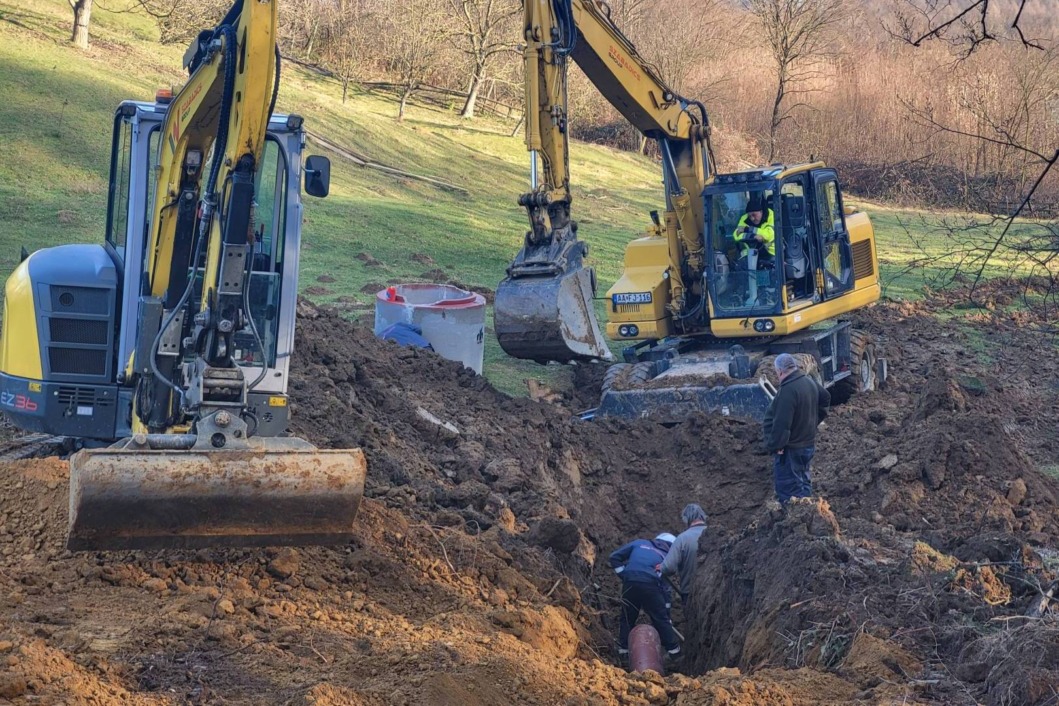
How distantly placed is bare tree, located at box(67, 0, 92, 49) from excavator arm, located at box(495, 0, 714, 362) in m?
19.2

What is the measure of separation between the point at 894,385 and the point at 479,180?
54.5 ft

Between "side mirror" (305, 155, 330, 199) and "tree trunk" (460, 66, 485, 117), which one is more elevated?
"tree trunk" (460, 66, 485, 117)

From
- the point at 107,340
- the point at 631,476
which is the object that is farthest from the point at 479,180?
the point at 107,340

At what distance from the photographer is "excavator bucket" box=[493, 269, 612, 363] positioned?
12711mm

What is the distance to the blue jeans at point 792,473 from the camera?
32.9 feet

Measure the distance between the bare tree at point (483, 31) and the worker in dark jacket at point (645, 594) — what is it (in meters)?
28.3

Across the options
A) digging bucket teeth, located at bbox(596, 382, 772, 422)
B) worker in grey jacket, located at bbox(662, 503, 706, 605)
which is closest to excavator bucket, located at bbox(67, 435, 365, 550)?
worker in grey jacket, located at bbox(662, 503, 706, 605)

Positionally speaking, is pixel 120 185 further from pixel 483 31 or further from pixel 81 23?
pixel 483 31

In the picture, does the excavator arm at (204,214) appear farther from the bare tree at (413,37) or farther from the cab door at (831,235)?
the bare tree at (413,37)

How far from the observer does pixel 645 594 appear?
27.8 ft

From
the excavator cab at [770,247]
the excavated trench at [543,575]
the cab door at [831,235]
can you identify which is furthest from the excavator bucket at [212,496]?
the cab door at [831,235]

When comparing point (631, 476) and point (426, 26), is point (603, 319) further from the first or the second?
point (426, 26)

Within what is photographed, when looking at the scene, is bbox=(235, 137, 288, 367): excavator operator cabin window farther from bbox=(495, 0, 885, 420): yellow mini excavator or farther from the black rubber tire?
the black rubber tire

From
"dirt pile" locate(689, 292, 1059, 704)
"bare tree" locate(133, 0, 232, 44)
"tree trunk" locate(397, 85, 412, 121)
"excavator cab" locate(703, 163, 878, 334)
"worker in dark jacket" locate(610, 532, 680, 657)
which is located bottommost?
"worker in dark jacket" locate(610, 532, 680, 657)
